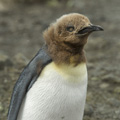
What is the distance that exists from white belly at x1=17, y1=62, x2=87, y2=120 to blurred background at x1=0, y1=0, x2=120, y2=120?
951 millimetres

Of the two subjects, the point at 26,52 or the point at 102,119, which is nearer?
the point at 102,119

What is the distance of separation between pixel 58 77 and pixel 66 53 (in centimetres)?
23

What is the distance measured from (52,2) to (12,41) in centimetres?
288

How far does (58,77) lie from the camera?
3164 mm

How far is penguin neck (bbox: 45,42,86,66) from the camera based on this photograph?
123 inches

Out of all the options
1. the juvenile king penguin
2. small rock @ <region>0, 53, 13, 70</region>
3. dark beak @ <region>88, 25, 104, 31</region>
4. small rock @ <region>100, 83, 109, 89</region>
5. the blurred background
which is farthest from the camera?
small rock @ <region>0, 53, 13, 70</region>

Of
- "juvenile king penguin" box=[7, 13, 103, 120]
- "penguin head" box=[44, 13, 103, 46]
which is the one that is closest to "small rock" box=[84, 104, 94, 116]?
"juvenile king penguin" box=[7, 13, 103, 120]

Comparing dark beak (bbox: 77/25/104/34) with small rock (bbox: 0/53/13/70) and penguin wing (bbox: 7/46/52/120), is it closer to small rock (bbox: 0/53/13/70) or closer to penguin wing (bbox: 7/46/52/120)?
penguin wing (bbox: 7/46/52/120)

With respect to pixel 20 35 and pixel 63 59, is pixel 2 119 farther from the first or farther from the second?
pixel 20 35

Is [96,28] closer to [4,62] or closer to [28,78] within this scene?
[28,78]

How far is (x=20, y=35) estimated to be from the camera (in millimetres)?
7566

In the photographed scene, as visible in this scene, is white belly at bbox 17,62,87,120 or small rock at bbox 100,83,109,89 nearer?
white belly at bbox 17,62,87,120

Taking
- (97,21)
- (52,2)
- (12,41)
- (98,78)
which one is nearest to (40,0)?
(52,2)

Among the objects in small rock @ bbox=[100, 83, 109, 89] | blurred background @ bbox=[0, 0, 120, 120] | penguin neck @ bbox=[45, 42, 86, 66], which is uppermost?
penguin neck @ bbox=[45, 42, 86, 66]
